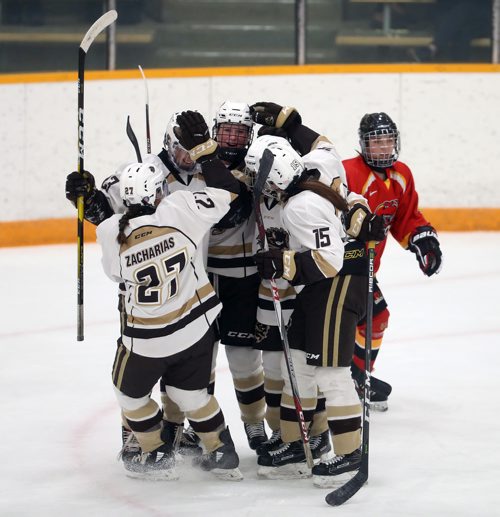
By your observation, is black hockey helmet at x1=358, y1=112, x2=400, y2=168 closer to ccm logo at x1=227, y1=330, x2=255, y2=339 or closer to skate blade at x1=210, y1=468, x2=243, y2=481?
ccm logo at x1=227, y1=330, x2=255, y2=339

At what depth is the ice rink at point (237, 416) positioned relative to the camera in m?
3.23

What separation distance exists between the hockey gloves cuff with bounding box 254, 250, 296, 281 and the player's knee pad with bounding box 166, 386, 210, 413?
406 mm

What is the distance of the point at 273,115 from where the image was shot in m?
3.69

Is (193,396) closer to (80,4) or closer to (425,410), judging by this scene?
(425,410)

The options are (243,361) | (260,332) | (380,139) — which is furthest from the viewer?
(380,139)

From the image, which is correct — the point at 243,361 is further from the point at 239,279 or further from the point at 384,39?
the point at 384,39

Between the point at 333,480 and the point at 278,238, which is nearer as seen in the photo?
Answer: the point at 333,480

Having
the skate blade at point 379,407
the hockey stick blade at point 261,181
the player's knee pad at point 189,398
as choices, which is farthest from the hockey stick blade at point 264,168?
the skate blade at point 379,407

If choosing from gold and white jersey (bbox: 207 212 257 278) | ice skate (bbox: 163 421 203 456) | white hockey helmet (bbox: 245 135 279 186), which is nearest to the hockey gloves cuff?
white hockey helmet (bbox: 245 135 279 186)

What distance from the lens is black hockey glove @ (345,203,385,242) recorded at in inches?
133

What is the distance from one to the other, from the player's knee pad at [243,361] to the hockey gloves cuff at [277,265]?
0.48m

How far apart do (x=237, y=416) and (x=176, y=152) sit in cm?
110

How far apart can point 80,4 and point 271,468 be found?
Result: 4675 mm

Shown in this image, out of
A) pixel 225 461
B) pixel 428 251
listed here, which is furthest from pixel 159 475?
pixel 428 251
